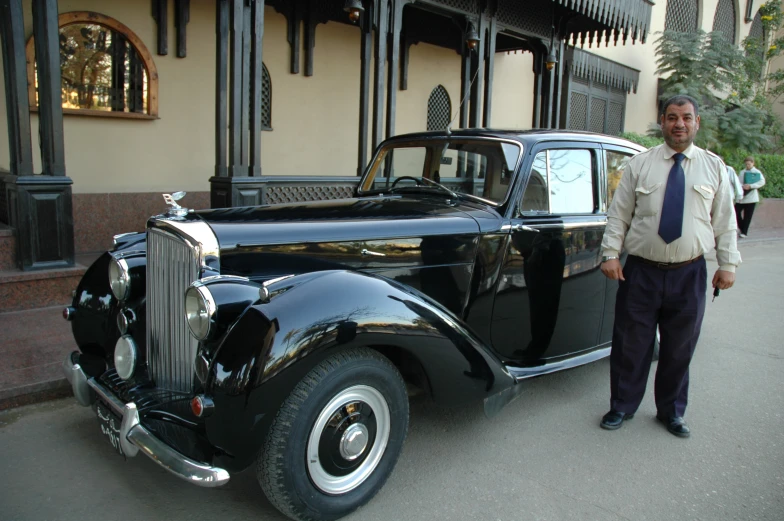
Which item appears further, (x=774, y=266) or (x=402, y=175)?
(x=774, y=266)

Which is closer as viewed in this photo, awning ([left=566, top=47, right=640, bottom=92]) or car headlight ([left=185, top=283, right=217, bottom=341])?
car headlight ([left=185, top=283, right=217, bottom=341])

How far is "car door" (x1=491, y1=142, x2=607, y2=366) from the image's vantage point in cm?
343

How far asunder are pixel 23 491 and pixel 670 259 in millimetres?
3350

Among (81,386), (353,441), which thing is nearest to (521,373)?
(353,441)

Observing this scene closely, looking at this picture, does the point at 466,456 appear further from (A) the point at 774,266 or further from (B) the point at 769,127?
(B) the point at 769,127

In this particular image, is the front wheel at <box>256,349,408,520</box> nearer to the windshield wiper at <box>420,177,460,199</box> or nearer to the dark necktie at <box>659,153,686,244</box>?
the windshield wiper at <box>420,177,460,199</box>

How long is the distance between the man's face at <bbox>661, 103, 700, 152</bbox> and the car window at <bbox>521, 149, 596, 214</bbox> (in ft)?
2.15

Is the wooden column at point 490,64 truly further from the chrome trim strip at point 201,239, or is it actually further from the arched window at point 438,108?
the chrome trim strip at point 201,239

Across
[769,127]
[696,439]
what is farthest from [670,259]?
[769,127]

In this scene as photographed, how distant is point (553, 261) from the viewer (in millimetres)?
3578

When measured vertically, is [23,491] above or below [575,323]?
below

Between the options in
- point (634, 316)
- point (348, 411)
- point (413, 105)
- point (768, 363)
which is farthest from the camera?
point (413, 105)

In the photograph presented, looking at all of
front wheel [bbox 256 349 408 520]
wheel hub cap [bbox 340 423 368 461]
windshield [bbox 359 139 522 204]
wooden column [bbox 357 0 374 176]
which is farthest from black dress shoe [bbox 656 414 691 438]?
wooden column [bbox 357 0 374 176]

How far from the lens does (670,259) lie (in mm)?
3195
